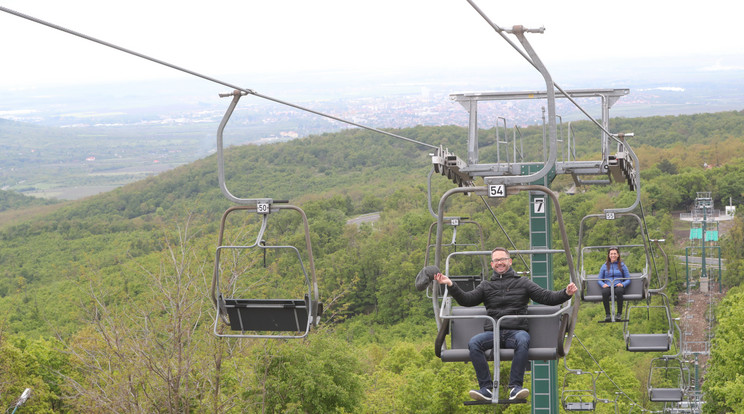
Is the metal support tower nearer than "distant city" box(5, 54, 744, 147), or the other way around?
the metal support tower

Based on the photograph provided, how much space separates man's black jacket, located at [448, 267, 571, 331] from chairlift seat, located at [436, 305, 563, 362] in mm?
157

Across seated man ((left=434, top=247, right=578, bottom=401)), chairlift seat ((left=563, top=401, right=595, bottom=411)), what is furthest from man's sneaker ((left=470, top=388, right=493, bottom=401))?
chairlift seat ((left=563, top=401, right=595, bottom=411))

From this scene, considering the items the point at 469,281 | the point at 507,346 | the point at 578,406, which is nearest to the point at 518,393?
the point at 507,346

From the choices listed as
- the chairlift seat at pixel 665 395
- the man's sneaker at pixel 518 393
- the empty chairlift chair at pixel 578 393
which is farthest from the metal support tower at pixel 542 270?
the chairlift seat at pixel 665 395

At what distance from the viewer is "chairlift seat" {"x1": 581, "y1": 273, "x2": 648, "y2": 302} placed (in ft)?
54.3

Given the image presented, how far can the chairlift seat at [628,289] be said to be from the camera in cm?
1656

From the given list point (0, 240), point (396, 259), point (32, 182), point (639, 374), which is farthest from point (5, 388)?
point (32, 182)

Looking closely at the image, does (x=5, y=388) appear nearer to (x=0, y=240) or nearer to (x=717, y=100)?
(x=0, y=240)

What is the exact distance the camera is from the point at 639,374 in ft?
149

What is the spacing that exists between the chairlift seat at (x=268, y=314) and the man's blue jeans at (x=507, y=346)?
1.85 metres

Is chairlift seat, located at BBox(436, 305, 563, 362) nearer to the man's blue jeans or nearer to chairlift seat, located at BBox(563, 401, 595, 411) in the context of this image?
the man's blue jeans

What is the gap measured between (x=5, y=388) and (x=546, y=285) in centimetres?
2086

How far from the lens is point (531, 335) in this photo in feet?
31.2

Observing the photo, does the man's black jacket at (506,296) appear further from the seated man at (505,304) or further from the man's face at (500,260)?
the man's face at (500,260)
